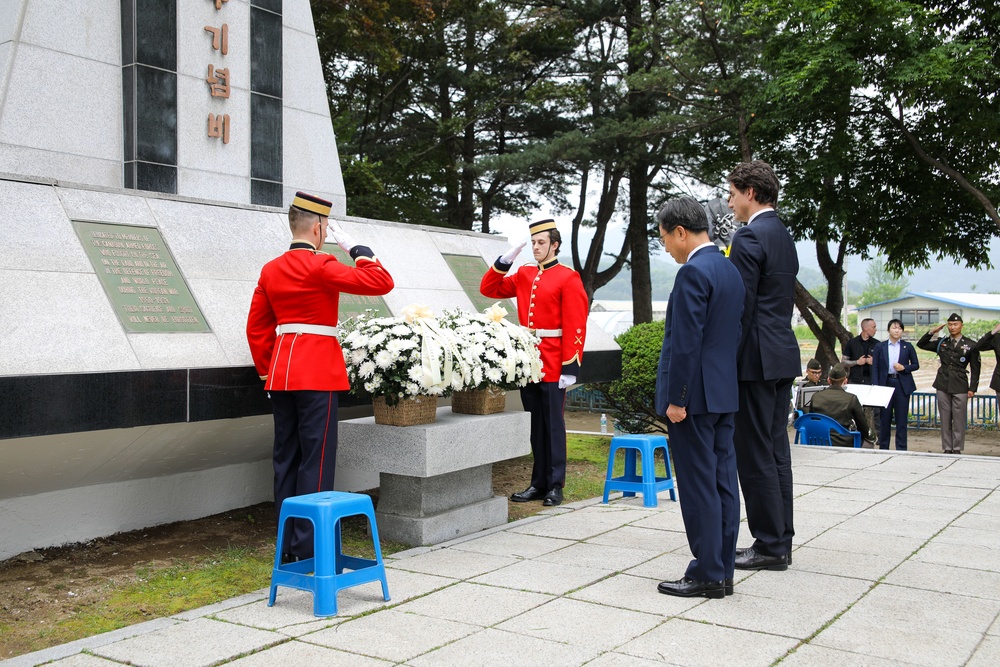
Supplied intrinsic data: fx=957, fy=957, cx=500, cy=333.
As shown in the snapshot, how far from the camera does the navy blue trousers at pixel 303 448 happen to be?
16.1 feet

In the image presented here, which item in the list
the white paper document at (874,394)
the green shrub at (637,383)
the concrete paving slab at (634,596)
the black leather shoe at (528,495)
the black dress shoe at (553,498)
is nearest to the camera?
the concrete paving slab at (634,596)

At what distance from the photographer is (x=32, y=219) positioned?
207 inches

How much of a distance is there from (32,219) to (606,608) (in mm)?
3698

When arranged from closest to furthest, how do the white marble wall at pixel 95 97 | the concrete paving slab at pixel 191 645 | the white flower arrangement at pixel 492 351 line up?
the concrete paving slab at pixel 191 645 < the white flower arrangement at pixel 492 351 < the white marble wall at pixel 95 97

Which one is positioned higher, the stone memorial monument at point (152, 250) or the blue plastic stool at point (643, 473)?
the stone memorial monument at point (152, 250)

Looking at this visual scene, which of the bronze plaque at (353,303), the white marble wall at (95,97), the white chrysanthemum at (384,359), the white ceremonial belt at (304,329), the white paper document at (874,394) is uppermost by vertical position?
the white marble wall at (95,97)

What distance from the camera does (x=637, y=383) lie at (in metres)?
9.67

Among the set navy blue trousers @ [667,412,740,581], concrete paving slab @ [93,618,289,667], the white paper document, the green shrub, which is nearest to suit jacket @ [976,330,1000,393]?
the white paper document

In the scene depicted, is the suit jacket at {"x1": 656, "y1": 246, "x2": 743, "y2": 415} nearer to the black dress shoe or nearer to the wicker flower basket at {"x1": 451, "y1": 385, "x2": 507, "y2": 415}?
the wicker flower basket at {"x1": 451, "y1": 385, "x2": 507, "y2": 415}

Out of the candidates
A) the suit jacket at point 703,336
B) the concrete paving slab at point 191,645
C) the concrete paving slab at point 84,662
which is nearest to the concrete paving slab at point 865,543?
the suit jacket at point 703,336

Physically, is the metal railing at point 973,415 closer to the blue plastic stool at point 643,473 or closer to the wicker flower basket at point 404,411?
the blue plastic stool at point 643,473

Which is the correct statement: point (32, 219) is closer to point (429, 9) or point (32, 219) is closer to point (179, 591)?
point (179, 591)

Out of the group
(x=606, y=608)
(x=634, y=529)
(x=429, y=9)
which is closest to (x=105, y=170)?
(x=634, y=529)

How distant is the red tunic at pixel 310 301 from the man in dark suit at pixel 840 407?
6.39 meters
